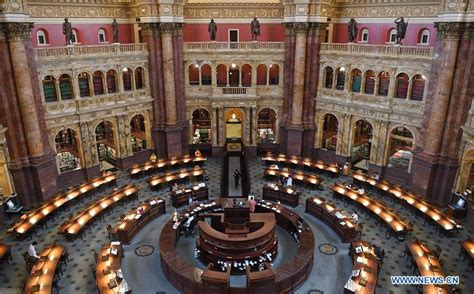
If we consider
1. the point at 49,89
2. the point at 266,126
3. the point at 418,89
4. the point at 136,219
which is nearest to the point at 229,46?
the point at 266,126

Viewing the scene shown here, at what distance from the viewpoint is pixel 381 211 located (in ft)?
75.0

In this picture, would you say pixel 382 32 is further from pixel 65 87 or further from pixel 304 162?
pixel 65 87

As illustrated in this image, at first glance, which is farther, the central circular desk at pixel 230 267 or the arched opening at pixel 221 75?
the arched opening at pixel 221 75

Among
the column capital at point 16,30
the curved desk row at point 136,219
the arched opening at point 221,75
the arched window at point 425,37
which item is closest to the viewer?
the curved desk row at point 136,219

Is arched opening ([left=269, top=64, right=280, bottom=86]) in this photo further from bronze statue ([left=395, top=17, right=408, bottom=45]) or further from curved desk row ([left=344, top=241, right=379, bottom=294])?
curved desk row ([left=344, top=241, right=379, bottom=294])

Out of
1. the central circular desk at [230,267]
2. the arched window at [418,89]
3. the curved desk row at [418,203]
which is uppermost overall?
the arched window at [418,89]

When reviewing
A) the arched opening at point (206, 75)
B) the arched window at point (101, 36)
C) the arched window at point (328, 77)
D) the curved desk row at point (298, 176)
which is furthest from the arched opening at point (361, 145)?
the arched window at point (101, 36)

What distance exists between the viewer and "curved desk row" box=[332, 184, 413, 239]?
21.3 metres

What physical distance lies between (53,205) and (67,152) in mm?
9677

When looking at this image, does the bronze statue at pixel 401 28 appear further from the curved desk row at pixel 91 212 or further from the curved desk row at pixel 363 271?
the curved desk row at pixel 91 212

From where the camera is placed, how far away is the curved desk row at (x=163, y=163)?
30.3m

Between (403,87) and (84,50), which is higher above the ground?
(84,50)

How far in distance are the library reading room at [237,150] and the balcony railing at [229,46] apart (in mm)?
143

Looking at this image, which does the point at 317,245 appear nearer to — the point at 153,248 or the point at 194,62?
the point at 153,248
